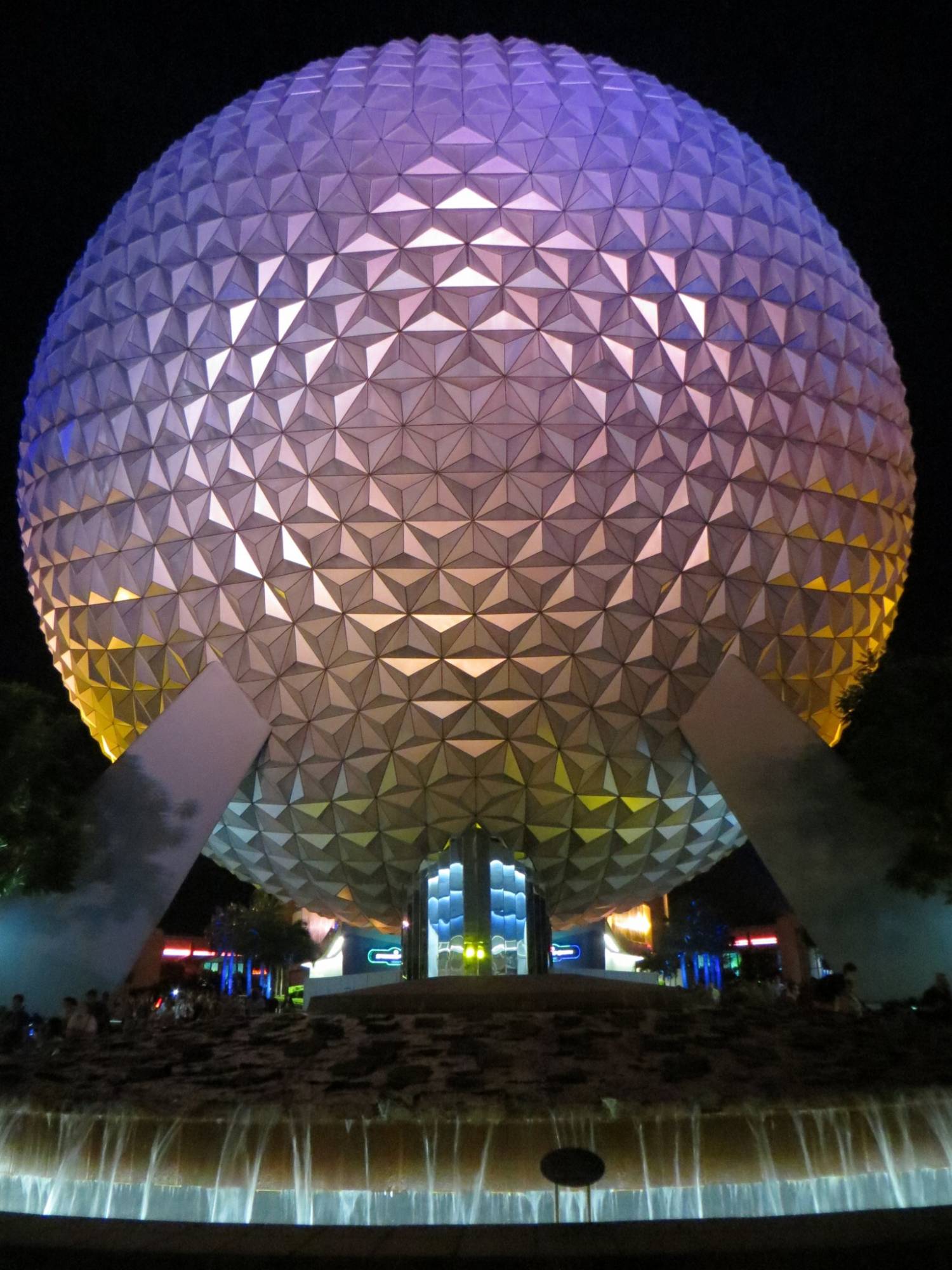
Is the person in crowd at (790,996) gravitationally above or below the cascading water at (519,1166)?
above

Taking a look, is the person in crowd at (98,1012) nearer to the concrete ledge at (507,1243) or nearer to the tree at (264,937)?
the concrete ledge at (507,1243)

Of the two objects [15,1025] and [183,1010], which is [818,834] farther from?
[15,1025]

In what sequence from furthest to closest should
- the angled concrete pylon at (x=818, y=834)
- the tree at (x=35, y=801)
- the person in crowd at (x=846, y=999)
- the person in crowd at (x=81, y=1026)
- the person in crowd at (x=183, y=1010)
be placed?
the person in crowd at (x=183, y=1010) < the tree at (x=35, y=801) < the angled concrete pylon at (x=818, y=834) < the person in crowd at (x=846, y=999) < the person in crowd at (x=81, y=1026)

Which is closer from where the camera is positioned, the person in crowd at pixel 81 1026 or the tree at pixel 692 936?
the person in crowd at pixel 81 1026

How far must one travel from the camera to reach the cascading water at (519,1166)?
735cm

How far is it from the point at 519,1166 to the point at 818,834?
1192 centimetres

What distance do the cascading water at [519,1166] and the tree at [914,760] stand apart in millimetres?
9477

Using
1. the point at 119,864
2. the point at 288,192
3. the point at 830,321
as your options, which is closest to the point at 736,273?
the point at 830,321

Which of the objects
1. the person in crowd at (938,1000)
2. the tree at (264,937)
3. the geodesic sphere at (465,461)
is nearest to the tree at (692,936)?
the tree at (264,937)

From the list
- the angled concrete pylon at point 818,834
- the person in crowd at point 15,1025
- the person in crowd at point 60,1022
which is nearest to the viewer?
the person in crowd at point 15,1025

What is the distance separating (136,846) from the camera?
18125mm

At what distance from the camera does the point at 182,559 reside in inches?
747

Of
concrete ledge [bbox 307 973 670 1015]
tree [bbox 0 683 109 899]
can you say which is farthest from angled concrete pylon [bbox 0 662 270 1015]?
concrete ledge [bbox 307 973 670 1015]

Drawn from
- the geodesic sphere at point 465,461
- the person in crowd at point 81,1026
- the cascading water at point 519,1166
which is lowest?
the cascading water at point 519,1166
